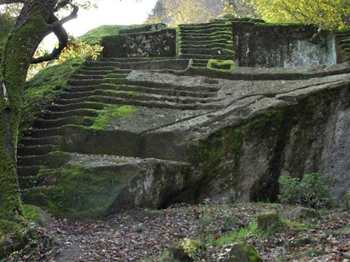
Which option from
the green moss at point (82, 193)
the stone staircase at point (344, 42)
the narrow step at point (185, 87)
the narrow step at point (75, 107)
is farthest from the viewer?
the stone staircase at point (344, 42)

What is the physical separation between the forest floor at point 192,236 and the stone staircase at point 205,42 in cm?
864

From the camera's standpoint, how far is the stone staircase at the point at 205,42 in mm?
18594

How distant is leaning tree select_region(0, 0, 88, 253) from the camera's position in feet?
26.9

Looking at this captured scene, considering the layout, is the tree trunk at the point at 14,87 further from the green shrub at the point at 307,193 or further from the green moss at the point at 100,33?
the green moss at the point at 100,33

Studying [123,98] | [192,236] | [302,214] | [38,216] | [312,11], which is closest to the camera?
[302,214]

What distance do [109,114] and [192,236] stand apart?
6201 millimetres

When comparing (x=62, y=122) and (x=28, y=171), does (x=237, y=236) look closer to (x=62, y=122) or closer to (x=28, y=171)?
(x=28, y=171)

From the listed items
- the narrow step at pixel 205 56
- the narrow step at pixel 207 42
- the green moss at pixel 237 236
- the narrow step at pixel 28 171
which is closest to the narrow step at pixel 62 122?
the narrow step at pixel 28 171

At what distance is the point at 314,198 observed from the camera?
10.4 meters

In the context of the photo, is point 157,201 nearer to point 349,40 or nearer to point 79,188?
point 79,188

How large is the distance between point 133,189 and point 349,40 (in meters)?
13.0

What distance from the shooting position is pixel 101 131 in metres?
12.9

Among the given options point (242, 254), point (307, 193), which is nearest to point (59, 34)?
point (307, 193)

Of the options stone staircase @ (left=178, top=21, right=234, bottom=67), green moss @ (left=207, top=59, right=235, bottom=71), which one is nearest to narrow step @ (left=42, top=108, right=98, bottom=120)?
green moss @ (left=207, top=59, right=235, bottom=71)
